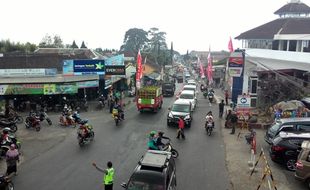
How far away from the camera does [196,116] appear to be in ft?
94.2

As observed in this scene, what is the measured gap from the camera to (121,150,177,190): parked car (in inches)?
406

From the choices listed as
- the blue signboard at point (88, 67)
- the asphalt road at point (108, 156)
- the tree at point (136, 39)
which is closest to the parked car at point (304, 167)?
the asphalt road at point (108, 156)

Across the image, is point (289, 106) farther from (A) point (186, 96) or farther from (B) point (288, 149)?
(A) point (186, 96)

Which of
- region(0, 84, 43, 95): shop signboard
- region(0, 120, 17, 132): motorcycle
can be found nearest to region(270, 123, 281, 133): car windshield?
region(0, 120, 17, 132): motorcycle

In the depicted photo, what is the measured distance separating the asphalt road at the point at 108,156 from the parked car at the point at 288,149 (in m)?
2.59

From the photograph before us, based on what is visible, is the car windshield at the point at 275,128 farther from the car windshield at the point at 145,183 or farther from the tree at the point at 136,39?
the tree at the point at 136,39

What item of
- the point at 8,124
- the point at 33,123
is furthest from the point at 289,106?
the point at 8,124

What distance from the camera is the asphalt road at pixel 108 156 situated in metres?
13.7

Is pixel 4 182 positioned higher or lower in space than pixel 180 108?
lower

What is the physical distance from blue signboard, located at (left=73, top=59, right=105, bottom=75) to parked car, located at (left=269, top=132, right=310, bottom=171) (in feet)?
65.9

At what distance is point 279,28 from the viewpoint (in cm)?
4003

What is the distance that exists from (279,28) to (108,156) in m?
30.5

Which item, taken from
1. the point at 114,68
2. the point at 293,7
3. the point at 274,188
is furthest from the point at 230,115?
the point at 293,7

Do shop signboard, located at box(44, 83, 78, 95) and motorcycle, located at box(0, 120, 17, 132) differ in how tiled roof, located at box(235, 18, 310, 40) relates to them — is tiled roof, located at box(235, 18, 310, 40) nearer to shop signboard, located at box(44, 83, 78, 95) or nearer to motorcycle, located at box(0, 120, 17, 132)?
shop signboard, located at box(44, 83, 78, 95)
